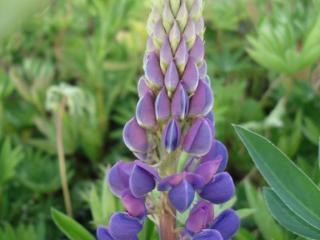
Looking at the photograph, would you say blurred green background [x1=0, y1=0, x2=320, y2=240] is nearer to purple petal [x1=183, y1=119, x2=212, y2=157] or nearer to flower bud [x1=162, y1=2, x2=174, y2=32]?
purple petal [x1=183, y1=119, x2=212, y2=157]

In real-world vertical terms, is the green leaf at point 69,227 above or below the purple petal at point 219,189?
below

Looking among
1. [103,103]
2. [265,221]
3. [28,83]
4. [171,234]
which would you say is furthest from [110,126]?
[171,234]

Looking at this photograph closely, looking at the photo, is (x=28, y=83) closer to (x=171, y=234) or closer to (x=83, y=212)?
(x=83, y=212)

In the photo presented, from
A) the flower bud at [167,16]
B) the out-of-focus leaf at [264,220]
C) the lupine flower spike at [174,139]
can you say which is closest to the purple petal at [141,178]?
the lupine flower spike at [174,139]

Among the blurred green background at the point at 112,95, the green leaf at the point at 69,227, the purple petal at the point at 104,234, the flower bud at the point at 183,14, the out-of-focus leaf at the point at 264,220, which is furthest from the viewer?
the blurred green background at the point at 112,95

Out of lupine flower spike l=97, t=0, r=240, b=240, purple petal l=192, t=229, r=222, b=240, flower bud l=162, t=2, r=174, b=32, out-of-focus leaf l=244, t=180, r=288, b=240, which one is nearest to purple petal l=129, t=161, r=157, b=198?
lupine flower spike l=97, t=0, r=240, b=240

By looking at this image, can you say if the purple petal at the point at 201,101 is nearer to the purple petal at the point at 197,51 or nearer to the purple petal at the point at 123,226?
the purple petal at the point at 197,51
